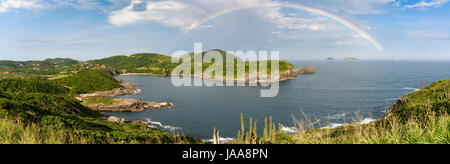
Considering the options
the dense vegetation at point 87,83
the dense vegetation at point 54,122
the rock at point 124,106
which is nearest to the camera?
the dense vegetation at point 54,122

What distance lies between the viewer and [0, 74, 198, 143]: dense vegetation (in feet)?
23.1

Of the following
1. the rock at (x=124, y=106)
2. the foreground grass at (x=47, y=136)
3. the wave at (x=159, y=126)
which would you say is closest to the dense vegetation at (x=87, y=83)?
the rock at (x=124, y=106)

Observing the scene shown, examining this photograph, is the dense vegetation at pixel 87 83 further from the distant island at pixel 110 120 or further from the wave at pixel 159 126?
the wave at pixel 159 126

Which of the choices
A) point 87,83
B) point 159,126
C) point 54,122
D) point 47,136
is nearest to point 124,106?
point 159,126

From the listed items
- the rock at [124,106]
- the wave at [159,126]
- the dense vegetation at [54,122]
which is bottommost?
the wave at [159,126]

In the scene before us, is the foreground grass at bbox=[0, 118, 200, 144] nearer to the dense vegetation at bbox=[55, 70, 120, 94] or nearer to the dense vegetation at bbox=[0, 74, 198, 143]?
the dense vegetation at bbox=[0, 74, 198, 143]

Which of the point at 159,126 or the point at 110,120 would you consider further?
the point at 159,126

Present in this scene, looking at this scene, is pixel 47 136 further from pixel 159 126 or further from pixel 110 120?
pixel 110 120

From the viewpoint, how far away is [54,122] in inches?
899

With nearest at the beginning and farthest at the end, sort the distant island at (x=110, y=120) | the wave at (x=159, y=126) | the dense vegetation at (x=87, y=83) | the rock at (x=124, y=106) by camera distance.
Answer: the distant island at (x=110, y=120), the wave at (x=159, y=126), the rock at (x=124, y=106), the dense vegetation at (x=87, y=83)

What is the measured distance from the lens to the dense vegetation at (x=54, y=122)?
7035 mm

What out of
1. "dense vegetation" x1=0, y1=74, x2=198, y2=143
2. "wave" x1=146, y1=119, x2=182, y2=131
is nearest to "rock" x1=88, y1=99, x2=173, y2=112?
"dense vegetation" x1=0, y1=74, x2=198, y2=143
